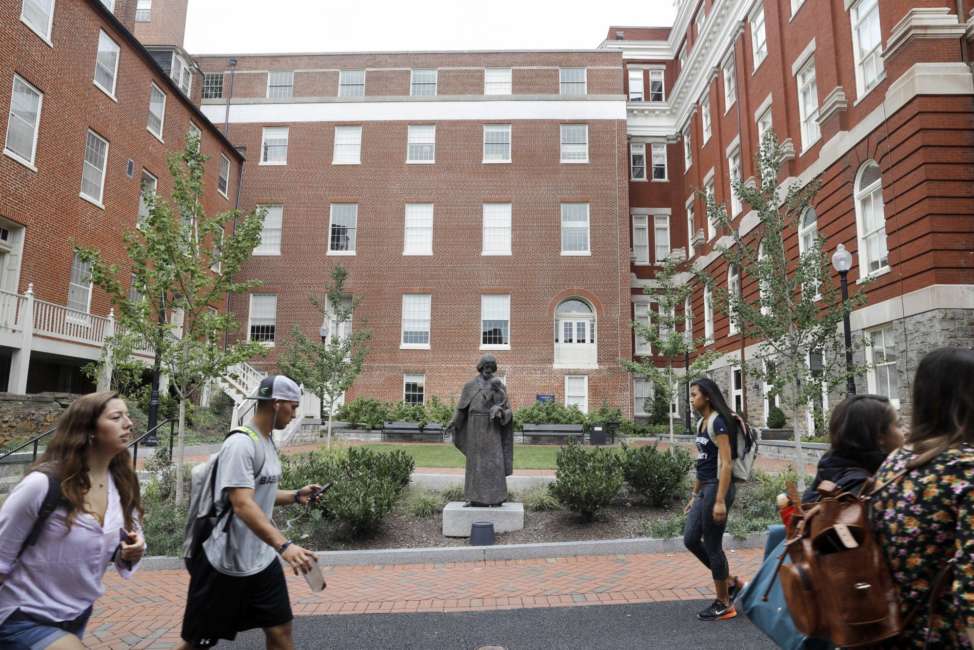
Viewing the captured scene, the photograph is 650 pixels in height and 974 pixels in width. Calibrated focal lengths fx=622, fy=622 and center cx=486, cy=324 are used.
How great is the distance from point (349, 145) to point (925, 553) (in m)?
32.1

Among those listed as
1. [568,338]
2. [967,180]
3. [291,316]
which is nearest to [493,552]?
[967,180]

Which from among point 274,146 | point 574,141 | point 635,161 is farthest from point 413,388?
point 635,161

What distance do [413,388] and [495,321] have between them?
16.4 ft

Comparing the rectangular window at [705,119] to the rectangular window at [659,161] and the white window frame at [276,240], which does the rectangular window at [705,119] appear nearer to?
the rectangular window at [659,161]

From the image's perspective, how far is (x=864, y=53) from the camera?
17781mm

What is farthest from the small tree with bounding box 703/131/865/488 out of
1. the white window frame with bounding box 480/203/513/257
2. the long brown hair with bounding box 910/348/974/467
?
the white window frame with bounding box 480/203/513/257

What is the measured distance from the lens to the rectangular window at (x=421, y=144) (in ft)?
102

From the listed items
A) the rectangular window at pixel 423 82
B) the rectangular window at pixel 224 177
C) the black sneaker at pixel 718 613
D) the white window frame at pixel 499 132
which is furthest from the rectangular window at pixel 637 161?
the black sneaker at pixel 718 613

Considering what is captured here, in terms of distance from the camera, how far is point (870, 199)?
56.8ft

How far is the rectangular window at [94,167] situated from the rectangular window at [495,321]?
15891 mm

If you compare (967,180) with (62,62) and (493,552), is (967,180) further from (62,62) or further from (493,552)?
(62,62)

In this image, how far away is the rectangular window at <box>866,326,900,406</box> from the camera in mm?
15836

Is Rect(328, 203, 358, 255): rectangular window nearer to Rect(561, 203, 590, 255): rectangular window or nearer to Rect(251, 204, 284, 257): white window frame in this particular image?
Rect(251, 204, 284, 257): white window frame

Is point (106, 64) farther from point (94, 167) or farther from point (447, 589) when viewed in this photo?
point (447, 589)
